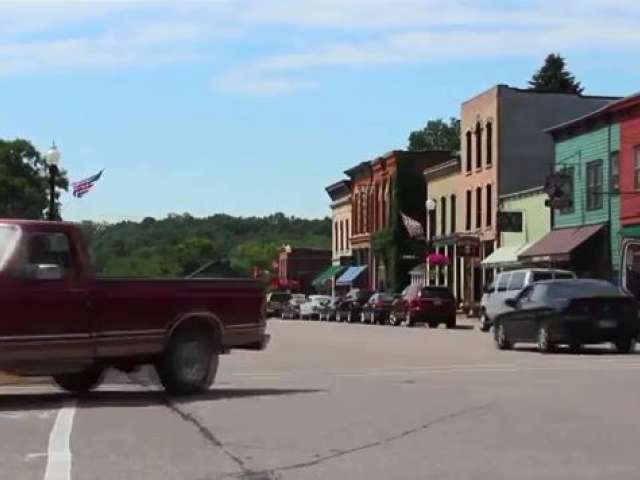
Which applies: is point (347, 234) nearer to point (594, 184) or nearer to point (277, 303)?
point (277, 303)

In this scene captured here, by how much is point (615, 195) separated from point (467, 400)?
1254 inches

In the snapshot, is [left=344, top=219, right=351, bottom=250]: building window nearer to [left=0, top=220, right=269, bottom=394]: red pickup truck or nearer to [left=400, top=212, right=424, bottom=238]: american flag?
[left=400, top=212, right=424, bottom=238]: american flag

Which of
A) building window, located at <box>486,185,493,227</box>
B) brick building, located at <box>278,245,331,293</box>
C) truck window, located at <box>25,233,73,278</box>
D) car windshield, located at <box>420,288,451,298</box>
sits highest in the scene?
→ building window, located at <box>486,185,493,227</box>

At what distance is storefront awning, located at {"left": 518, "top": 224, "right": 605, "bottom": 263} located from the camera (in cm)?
4750

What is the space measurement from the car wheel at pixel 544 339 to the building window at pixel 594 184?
21.5 metres

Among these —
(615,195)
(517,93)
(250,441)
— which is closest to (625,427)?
(250,441)

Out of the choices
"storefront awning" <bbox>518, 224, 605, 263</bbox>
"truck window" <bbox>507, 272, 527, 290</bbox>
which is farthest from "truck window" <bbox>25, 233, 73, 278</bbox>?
"storefront awning" <bbox>518, 224, 605, 263</bbox>

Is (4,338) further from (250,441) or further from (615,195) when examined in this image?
(615,195)

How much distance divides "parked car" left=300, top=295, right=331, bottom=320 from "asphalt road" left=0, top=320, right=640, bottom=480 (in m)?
48.3

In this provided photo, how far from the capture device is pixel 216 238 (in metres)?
126

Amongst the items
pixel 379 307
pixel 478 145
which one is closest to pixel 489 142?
pixel 478 145

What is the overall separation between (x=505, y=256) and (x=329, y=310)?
14.2 m

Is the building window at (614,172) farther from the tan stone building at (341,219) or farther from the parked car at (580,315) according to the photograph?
the tan stone building at (341,219)

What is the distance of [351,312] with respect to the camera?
62.5 meters
